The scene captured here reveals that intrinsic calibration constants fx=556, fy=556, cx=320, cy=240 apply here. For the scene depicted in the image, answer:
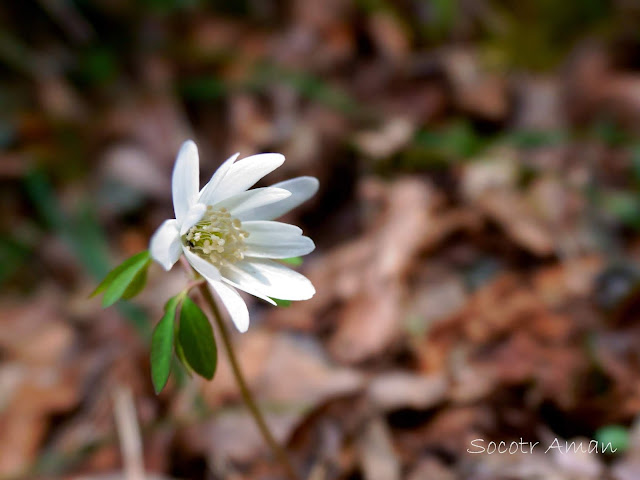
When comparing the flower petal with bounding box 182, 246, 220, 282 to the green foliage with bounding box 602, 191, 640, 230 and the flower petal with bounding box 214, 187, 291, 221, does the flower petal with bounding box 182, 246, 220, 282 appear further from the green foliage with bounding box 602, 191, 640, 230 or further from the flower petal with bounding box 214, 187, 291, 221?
the green foliage with bounding box 602, 191, 640, 230

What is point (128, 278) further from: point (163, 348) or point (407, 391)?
point (407, 391)

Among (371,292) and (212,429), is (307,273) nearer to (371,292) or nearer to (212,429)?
(371,292)

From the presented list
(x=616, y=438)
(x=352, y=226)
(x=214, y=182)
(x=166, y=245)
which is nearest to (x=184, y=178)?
(x=214, y=182)

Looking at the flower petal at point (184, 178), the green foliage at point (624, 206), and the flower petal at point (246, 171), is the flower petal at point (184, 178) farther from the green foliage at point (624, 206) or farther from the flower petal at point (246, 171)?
the green foliage at point (624, 206)

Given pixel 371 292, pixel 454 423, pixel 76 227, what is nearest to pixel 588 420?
pixel 454 423

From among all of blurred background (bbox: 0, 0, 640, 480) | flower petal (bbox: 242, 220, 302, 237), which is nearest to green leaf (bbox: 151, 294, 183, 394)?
flower petal (bbox: 242, 220, 302, 237)
